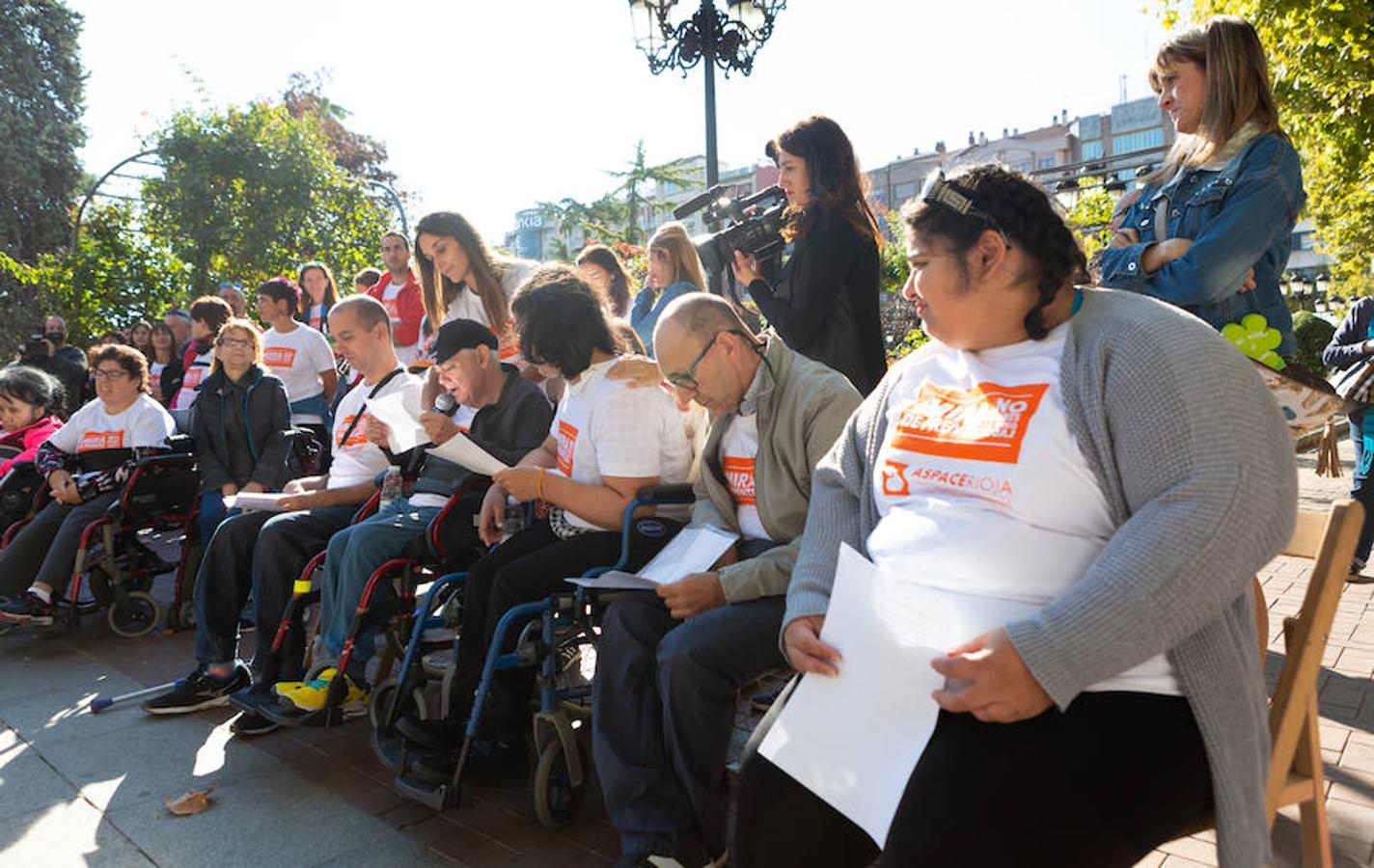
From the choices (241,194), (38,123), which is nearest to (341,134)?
(38,123)

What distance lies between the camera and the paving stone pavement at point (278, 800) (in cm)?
287

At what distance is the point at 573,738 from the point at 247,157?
12.7 metres

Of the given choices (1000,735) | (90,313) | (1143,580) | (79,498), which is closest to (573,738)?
(1000,735)

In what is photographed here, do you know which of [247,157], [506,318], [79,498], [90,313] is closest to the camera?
[506,318]

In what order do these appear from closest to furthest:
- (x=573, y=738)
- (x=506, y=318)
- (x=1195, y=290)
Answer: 1. (x=1195, y=290)
2. (x=573, y=738)
3. (x=506, y=318)

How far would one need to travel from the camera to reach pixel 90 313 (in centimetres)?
1255

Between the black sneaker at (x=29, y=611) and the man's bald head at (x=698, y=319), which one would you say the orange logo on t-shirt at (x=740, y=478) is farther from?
the black sneaker at (x=29, y=611)

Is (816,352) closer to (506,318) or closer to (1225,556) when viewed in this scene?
(506,318)

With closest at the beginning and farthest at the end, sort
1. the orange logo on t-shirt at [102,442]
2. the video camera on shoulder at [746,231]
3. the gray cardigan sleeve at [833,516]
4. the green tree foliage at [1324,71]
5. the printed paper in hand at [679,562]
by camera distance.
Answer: the gray cardigan sleeve at [833,516] → the printed paper in hand at [679,562] → the video camera on shoulder at [746,231] → the orange logo on t-shirt at [102,442] → the green tree foliage at [1324,71]

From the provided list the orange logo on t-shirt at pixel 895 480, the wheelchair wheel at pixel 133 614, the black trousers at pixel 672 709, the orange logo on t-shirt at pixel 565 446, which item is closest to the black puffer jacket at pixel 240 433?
the wheelchair wheel at pixel 133 614

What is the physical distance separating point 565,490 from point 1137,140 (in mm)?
72224

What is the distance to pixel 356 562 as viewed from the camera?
3.68 m

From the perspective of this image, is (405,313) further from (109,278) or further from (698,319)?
(109,278)

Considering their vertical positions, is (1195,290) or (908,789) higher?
(1195,290)
